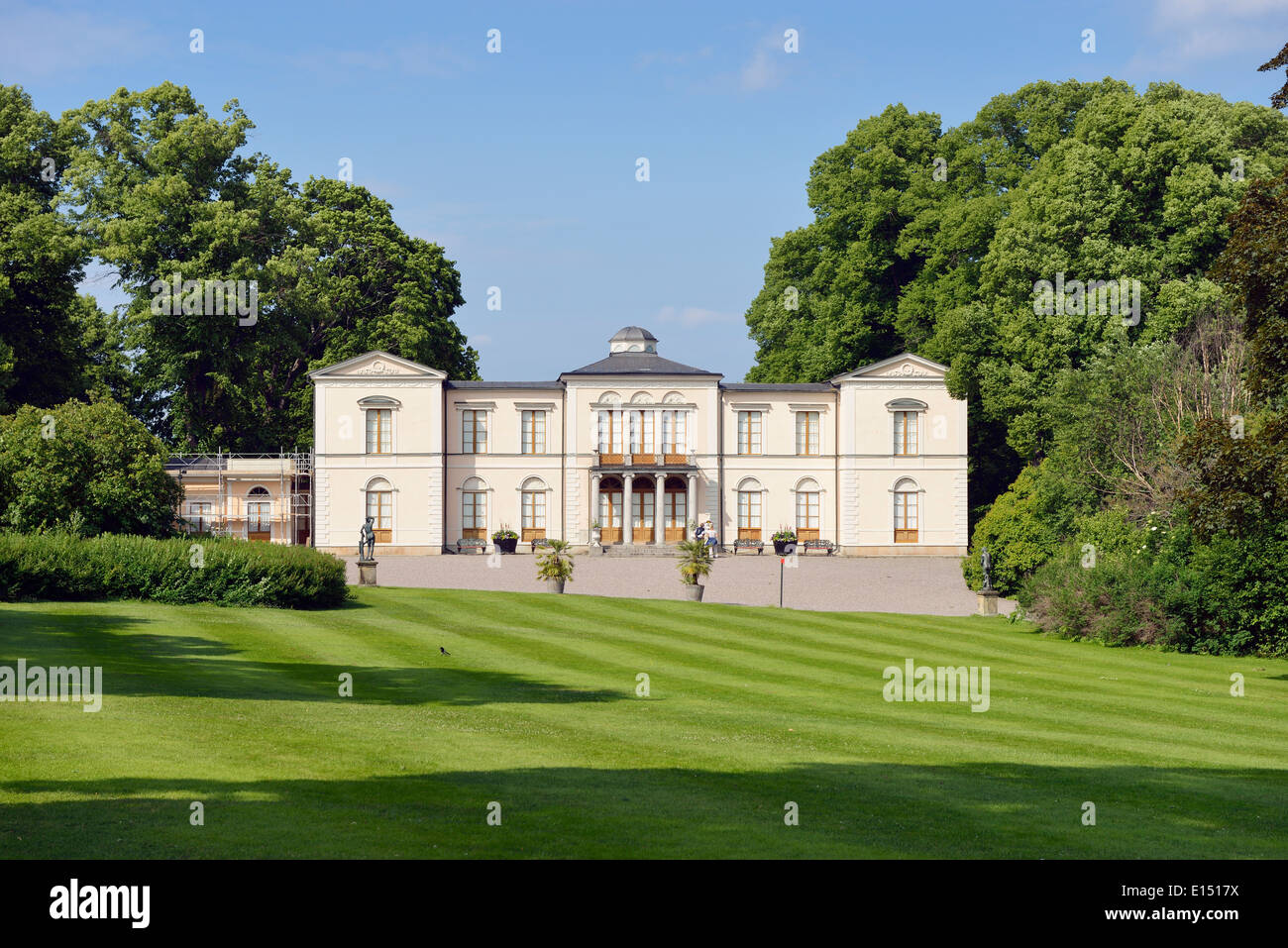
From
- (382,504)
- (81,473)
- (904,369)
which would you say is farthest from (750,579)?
(81,473)

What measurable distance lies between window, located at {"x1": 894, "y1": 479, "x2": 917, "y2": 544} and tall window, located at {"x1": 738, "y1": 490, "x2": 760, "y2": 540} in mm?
6386

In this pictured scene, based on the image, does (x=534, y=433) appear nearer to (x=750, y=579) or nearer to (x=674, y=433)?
(x=674, y=433)

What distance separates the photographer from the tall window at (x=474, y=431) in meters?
61.3

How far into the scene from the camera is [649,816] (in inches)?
412

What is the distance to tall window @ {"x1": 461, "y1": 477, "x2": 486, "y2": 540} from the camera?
61.2 m

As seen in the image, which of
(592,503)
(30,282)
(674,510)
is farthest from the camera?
(674,510)

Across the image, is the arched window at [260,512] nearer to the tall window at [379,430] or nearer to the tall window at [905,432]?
the tall window at [379,430]

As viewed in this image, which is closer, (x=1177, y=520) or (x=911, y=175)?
(x=1177, y=520)

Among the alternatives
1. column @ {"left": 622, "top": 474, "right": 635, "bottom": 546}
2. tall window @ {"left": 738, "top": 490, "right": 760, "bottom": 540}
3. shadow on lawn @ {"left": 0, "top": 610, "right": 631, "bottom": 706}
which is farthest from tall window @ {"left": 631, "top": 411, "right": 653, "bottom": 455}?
shadow on lawn @ {"left": 0, "top": 610, "right": 631, "bottom": 706}

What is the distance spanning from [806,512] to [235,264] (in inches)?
1136
